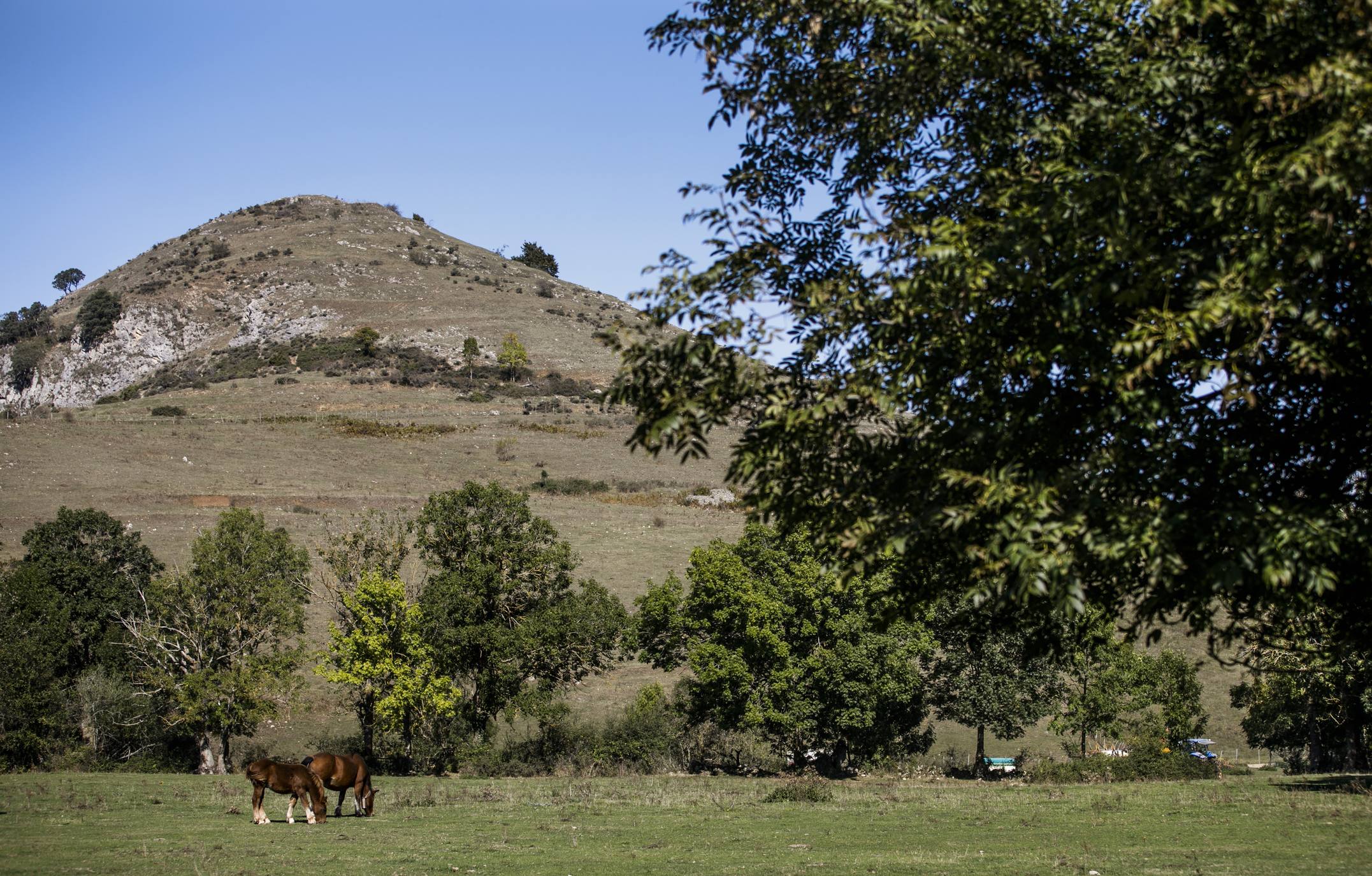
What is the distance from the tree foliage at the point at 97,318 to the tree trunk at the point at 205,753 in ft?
432

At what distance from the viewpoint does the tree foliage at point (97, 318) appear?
487 ft

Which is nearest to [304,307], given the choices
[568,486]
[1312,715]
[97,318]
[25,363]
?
[97,318]

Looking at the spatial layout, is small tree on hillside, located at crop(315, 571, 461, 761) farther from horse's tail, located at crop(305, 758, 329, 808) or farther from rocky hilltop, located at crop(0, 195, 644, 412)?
rocky hilltop, located at crop(0, 195, 644, 412)

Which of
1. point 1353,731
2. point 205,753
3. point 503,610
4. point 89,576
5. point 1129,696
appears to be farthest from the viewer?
point 89,576

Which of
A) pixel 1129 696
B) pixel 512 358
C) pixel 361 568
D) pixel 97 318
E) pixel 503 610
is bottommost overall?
pixel 1129 696

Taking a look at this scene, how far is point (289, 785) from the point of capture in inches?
784

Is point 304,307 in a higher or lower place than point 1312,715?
higher

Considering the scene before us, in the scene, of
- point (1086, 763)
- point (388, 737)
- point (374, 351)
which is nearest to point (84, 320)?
point (374, 351)

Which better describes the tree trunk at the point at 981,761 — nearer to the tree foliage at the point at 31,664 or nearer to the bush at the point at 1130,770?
the bush at the point at 1130,770

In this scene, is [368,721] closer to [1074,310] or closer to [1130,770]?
[1130,770]

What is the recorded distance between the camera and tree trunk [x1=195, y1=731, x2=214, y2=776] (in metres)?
36.6

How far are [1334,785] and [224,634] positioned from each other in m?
36.9

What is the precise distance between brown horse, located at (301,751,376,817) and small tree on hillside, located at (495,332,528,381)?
341 feet

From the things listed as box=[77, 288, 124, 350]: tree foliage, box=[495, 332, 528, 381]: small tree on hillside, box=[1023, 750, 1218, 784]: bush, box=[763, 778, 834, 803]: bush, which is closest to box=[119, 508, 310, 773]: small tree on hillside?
box=[763, 778, 834, 803]: bush
